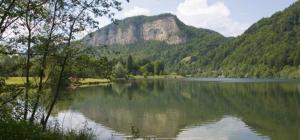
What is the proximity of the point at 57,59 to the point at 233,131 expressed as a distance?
73.5 feet

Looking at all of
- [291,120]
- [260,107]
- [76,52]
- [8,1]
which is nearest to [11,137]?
[8,1]

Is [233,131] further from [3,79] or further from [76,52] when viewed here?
[3,79]

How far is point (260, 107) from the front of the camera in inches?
2335

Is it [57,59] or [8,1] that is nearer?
[8,1]

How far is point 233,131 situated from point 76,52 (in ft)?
73.6

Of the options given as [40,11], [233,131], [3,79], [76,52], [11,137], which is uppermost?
[40,11]

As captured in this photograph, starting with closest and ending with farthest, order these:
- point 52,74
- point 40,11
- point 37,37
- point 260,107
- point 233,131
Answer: point 40,11 → point 37,37 → point 52,74 → point 233,131 → point 260,107

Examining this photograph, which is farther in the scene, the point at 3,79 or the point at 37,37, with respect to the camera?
the point at 37,37

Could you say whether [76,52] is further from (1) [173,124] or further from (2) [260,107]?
(2) [260,107]

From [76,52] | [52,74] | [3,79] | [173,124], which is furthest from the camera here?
[173,124]

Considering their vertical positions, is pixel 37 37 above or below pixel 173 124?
above

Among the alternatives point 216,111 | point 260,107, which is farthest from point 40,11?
point 260,107

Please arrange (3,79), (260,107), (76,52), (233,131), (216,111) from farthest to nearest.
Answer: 1. (260,107)
2. (216,111)
3. (233,131)
4. (76,52)
5. (3,79)

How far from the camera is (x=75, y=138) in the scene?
20703 mm
